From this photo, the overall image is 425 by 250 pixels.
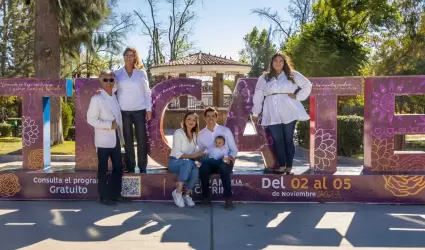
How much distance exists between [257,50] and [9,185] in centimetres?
5105

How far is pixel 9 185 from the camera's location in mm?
5789

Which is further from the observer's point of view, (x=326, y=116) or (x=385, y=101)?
(x=326, y=116)

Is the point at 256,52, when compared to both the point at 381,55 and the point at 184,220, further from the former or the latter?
the point at 184,220

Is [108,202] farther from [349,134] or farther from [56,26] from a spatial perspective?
[56,26]

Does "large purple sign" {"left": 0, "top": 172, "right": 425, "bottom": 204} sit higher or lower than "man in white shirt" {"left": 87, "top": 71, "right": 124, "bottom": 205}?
lower

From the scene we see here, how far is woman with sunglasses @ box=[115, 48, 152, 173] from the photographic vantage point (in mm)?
5672

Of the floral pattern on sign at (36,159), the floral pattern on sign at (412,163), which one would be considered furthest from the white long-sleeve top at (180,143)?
the floral pattern on sign at (412,163)

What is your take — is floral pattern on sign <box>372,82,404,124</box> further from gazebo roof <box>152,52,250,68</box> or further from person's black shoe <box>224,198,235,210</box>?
gazebo roof <box>152,52,250,68</box>

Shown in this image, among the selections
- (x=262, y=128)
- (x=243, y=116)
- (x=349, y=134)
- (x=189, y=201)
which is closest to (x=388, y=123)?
(x=262, y=128)

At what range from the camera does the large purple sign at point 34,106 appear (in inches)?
242

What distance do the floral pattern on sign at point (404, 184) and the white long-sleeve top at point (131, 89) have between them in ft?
10.9

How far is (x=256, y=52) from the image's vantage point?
2176 inches

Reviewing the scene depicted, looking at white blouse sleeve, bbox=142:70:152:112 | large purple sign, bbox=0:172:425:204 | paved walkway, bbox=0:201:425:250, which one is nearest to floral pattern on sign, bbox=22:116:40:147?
large purple sign, bbox=0:172:425:204

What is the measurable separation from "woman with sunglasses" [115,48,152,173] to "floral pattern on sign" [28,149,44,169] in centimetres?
128
